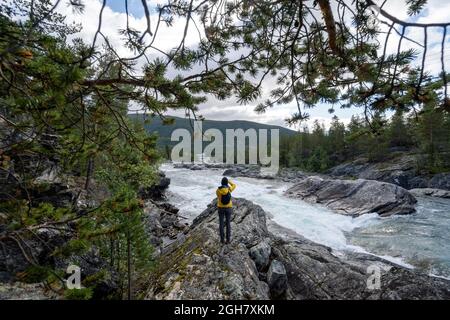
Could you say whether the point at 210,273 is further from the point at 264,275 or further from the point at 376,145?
the point at 376,145

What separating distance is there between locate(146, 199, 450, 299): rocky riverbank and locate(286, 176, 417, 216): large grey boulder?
50.3 ft

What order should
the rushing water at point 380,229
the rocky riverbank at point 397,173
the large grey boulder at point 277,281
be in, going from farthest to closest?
the rocky riverbank at point 397,173 < the rushing water at point 380,229 < the large grey boulder at point 277,281

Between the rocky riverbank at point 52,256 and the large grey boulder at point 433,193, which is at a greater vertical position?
the rocky riverbank at point 52,256

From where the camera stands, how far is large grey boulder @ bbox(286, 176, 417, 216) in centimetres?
2173

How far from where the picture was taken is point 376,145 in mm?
50656

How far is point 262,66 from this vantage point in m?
3.96

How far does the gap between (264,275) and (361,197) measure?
19.9 m

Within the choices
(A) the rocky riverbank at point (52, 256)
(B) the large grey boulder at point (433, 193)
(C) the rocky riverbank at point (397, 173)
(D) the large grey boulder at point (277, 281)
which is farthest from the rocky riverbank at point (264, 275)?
(C) the rocky riverbank at point (397, 173)

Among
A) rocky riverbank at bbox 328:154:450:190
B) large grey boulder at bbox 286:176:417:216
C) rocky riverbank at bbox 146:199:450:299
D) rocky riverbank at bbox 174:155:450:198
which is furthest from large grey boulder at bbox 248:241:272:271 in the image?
rocky riverbank at bbox 328:154:450:190

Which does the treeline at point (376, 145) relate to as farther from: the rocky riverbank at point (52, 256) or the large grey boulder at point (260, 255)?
the large grey boulder at point (260, 255)

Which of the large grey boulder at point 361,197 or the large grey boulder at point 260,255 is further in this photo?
the large grey boulder at point 361,197

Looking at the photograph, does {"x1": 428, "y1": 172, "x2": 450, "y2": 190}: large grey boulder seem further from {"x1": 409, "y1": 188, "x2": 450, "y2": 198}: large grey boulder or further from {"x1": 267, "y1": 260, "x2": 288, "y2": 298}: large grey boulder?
{"x1": 267, "y1": 260, "x2": 288, "y2": 298}: large grey boulder

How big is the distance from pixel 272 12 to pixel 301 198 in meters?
26.8

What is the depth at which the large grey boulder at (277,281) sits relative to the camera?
283 inches
